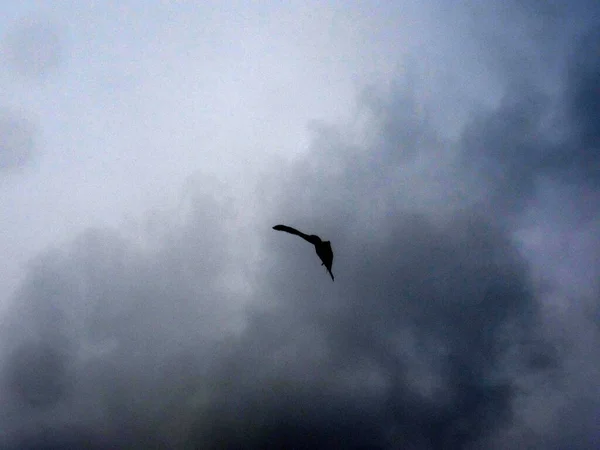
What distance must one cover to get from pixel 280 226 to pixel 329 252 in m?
4.69

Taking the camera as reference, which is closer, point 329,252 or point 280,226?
point 280,226

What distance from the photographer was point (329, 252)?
98.9ft

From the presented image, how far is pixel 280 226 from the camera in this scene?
2697 centimetres
